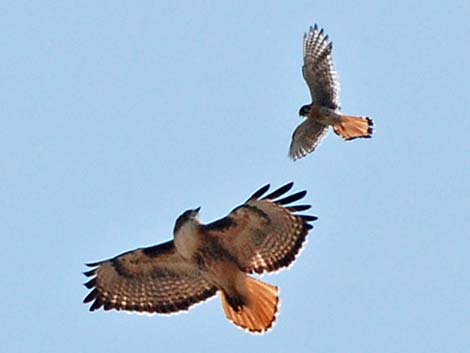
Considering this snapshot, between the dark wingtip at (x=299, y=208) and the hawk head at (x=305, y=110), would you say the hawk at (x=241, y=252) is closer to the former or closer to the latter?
the dark wingtip at (x=299, y=208)

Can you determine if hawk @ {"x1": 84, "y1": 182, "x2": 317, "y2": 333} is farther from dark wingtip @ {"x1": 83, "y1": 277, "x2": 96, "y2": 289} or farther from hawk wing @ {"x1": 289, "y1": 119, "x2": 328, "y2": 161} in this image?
hawk wing @ {"x1": 289, "y1": 119, "x2": 328, "y2": 161}

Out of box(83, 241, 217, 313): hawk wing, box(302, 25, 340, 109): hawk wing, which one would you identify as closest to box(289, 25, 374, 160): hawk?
box(302, 25, 340, 109): hawk wing

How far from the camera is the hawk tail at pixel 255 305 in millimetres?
11648

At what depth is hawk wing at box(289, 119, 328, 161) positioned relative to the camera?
16.1 m

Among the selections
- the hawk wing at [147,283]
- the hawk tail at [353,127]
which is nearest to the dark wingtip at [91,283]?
the hawk wing at [147,283]

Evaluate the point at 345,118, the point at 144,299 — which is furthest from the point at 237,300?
the point at 345,118

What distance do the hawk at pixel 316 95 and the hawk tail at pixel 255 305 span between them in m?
4.29

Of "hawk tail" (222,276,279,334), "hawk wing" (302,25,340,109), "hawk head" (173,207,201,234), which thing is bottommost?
"hawk tail" (222,276,279,334)

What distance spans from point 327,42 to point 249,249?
533 centimetres

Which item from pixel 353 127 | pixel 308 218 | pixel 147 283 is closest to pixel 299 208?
pixel 308 218

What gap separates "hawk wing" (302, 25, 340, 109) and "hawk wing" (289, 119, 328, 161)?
0.27 m

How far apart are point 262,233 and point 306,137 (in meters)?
4.65

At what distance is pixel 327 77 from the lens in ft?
A: 53.3

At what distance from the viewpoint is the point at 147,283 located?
12352 mm
